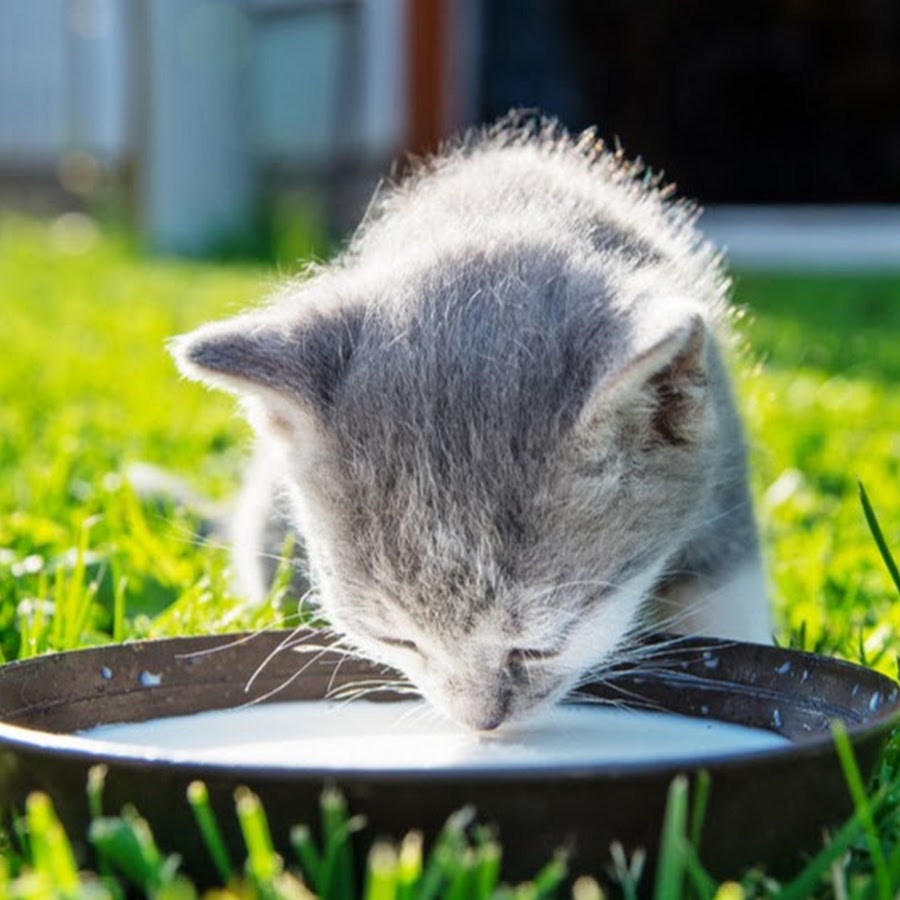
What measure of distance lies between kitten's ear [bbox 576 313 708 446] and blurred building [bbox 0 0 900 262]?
7.97 m

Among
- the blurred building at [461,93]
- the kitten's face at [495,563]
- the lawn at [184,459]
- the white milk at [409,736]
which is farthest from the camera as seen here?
the blurred building at [461,93]

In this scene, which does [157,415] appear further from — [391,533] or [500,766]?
[500,766]

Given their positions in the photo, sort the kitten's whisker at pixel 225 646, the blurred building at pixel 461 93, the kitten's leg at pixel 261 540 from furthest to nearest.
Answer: the blurred building at pixel 461 93 → the kitten's leg at pixel 261 540 → the kitten's whisker at pixel 225 646

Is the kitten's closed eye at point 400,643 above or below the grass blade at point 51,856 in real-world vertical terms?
below

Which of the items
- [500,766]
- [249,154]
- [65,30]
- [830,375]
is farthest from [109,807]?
[65,30]

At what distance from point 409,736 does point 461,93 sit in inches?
337

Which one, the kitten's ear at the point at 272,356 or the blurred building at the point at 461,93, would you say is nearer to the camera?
the kitten's ear at the point at 272,356

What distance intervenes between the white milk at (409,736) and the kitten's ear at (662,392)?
40 centimetres

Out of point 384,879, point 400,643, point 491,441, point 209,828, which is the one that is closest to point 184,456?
point 400,643

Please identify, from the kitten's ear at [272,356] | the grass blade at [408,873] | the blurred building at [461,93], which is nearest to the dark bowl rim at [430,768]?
the grass blade at [408,873]

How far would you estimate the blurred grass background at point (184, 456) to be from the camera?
3.08 meters

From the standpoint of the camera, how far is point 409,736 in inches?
96.2

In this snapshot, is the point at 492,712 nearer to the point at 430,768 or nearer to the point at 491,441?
the point at 491,441

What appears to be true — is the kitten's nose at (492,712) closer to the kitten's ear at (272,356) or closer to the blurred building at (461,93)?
the kitten's ear at (272,356)
